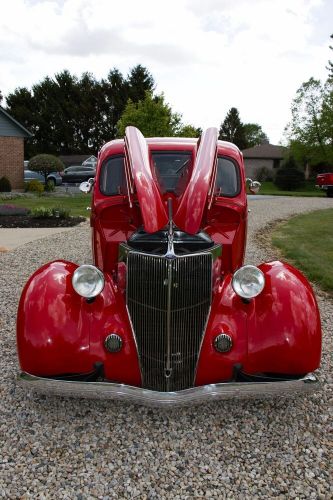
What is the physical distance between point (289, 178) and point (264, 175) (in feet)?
28.0

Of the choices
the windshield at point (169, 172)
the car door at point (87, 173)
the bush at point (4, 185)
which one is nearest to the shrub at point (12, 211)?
the bush at point (4, 185)

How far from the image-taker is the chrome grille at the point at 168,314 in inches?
113

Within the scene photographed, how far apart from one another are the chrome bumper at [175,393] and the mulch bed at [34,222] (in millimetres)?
9614

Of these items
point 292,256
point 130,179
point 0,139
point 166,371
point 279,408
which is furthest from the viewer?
point 0,139

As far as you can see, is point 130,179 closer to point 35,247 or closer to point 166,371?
point 166,371

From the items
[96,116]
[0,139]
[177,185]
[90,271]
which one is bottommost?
[90,271]

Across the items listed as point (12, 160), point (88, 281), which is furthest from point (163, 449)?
point (12, 160)

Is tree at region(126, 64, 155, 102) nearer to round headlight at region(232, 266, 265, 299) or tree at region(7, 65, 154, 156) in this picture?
tree at region(7, 65, 154, 156)

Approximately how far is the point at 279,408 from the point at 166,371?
3.09 feet

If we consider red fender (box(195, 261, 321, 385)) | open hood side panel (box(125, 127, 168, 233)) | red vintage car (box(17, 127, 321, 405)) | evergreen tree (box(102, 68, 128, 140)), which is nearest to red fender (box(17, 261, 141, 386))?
red vintage car (box(17, 127, 321, 405))

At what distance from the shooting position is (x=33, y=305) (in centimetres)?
306

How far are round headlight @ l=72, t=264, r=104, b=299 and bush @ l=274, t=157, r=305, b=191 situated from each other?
1341 inches

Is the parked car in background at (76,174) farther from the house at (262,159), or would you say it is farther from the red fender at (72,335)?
the red fender at (72,335)

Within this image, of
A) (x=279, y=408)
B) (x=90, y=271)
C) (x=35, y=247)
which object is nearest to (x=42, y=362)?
(x=90, y=271)
